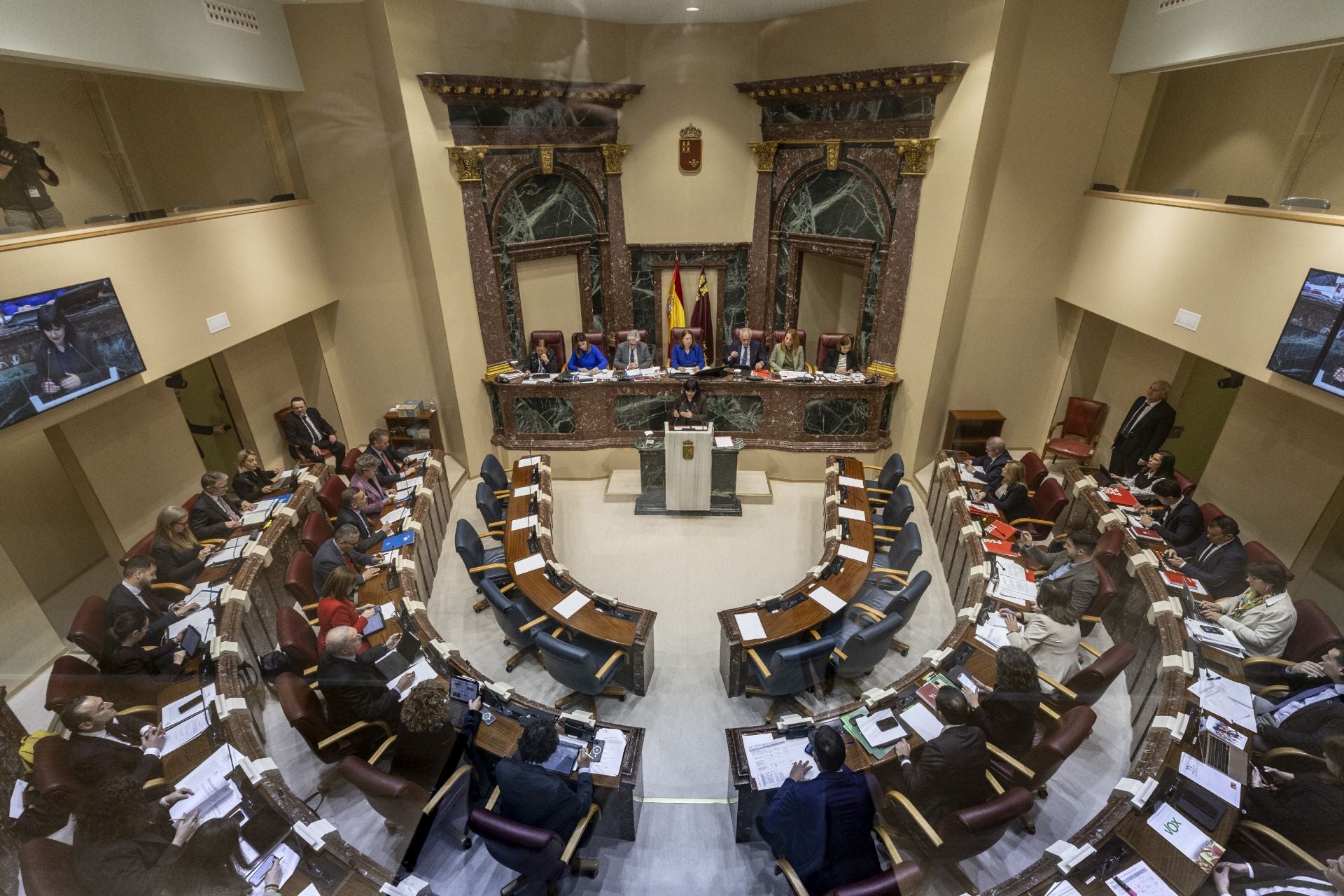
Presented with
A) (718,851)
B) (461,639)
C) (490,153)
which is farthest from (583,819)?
(490,153)

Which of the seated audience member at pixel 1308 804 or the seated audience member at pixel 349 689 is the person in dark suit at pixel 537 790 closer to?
the seated audience member at pixel 349 689

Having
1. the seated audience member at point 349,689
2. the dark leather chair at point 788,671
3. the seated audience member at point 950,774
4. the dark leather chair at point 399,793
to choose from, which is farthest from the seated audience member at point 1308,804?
the seated audience member at point 349,689

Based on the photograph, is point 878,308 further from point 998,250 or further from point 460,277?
point 460,277

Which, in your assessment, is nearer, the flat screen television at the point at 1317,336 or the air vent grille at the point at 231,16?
the flat screen television at the point at 1317,336

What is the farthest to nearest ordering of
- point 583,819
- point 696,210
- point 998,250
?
point 696,210
point 998,250
point 583,819

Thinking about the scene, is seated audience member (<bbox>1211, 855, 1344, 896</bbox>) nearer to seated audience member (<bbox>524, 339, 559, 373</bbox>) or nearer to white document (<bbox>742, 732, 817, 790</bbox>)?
white document (<bbox>742, 732, 817, 790</bbox>)

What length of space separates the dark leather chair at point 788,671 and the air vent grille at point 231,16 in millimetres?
7017

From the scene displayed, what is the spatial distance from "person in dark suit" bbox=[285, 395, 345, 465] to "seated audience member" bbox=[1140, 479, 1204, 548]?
8.46 metres

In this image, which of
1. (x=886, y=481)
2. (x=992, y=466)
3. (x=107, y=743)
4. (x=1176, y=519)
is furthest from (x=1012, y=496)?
(x=107, y=743)

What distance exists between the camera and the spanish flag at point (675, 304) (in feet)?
29.9

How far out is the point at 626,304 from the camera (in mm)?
9195

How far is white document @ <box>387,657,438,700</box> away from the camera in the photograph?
410 centimetres

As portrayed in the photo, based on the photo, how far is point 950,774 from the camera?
3395mm

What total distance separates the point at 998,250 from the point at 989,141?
1.23 metres
